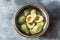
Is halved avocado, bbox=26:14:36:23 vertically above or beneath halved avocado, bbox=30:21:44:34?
above

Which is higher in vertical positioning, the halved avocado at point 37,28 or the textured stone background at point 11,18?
the textured stone background at point 11,18

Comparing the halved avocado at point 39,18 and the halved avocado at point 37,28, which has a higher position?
the halved avocado at point 39,18

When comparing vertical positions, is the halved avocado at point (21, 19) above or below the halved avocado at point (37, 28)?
above

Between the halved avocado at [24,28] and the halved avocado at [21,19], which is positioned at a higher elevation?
the halved avocado at [21,19]

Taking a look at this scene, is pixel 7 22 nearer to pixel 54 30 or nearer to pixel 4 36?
pixel 4 36

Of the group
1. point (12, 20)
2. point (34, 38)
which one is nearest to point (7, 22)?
point (12, 20)

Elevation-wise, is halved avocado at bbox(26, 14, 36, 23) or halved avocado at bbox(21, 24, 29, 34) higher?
halved avocado at bbox(26, 14, 36, 23)

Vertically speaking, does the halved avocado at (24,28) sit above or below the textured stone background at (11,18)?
below

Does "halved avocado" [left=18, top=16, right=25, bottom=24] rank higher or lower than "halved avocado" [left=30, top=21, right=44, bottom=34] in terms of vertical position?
higher
